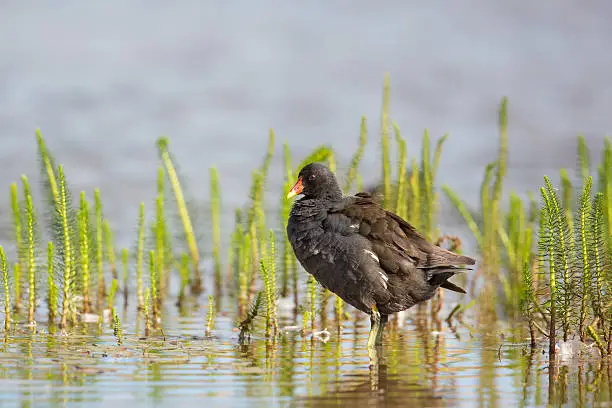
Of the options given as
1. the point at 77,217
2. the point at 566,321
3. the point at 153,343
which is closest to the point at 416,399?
the point at 566,321

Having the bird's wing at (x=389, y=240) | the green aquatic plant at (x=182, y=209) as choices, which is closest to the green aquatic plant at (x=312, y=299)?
the bird's wing at (x=389, y=240)

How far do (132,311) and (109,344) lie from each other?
86.8 inches

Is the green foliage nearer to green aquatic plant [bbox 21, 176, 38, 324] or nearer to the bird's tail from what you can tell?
green aquatic plant [bbox 21, 176, 38, 324]

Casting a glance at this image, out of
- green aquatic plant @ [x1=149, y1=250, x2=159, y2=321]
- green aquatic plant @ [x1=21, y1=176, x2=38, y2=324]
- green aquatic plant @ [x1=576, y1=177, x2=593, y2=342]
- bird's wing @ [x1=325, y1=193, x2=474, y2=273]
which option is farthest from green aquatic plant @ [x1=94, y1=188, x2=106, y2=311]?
green aquatic plant @ [x1=576, y1=177, x2=593, y2=342]

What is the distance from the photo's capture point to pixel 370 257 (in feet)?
25.8

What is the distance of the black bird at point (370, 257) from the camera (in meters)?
7.86

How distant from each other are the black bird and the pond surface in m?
0.36

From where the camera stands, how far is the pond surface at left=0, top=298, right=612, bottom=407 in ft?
19.3

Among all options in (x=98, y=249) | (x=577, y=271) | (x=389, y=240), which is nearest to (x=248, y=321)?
(x=389, y=240)

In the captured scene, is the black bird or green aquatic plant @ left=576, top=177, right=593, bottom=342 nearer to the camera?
green aquatic plant @ left=576, top=177, right=593, bottom=342

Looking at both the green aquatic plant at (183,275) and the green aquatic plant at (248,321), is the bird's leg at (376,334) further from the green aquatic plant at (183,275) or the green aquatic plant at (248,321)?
the green aquatic plant at (183,275)

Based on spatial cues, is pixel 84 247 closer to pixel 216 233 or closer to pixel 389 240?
pixel 389 240

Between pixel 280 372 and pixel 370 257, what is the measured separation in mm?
1526

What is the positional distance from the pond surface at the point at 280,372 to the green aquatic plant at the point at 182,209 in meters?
2.45
